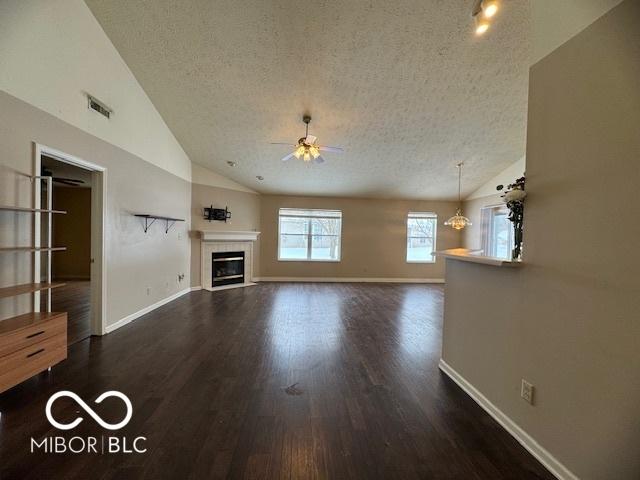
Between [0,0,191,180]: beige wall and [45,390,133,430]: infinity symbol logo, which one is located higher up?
[0,0,191,180]: beige wall

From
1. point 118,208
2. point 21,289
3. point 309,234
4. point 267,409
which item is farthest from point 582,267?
point 309,234

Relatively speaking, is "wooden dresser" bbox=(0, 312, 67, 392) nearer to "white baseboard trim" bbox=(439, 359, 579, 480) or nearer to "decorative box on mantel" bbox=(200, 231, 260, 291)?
"white baseboard trim" bbox=(439, 359, 579, 480)

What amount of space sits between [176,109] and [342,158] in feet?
10.2

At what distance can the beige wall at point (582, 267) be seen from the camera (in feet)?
3.99

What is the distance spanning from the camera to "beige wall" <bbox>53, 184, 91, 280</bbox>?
700cm

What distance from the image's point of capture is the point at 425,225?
26.3 feet

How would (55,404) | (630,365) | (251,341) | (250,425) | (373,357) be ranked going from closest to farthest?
(630,365) → (250,425) → (55,404) → (373,357) → (251,341)

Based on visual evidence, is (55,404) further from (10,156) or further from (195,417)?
(10,156)

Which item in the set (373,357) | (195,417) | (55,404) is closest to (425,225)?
(373,357)

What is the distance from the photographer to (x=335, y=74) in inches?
131

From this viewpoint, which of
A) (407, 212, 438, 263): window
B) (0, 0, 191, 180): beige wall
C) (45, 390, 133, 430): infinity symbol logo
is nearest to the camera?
(45, 390, 133, 430): infinity symbol logo

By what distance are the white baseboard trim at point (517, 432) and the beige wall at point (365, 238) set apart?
17.4 ft

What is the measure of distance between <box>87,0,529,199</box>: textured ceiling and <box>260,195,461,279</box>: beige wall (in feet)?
7.39

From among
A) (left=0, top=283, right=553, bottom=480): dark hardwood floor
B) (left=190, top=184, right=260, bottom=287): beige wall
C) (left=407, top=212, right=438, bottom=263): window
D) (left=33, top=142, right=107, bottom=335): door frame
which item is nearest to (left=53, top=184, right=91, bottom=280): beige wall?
(left=190, top=184, right=260, bottom=287): beige wall
